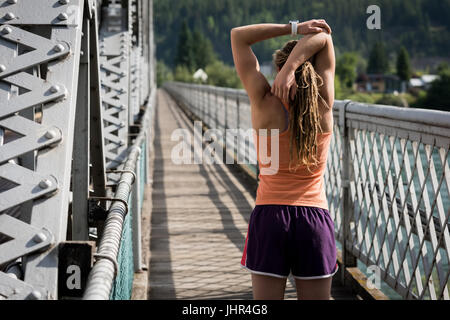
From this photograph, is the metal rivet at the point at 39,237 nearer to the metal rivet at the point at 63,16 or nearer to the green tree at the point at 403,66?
the metal rivet at the point at 63,16

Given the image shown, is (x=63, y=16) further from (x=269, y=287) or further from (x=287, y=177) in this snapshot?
(x=269, y=287)

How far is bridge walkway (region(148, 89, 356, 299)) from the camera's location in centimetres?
426

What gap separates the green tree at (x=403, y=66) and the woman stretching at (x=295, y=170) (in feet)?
301

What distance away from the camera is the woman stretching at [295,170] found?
2191 millimetres

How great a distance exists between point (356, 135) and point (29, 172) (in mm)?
2704

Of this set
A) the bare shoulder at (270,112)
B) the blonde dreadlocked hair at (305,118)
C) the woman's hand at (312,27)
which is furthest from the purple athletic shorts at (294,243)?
the woman's hand at (312,27)

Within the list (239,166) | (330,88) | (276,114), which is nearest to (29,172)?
(276,114)

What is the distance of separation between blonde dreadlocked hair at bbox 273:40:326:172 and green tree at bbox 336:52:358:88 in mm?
108258

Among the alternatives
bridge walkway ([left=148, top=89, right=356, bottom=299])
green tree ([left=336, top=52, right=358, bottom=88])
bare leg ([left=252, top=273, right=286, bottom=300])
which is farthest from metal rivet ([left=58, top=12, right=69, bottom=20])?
green tree ([left=336, top=52, right=358, bottom=88])

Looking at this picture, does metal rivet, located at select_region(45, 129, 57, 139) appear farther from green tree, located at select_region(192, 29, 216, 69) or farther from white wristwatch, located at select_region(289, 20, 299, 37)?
green tree, located at select_region(192, 29, 216, 69)

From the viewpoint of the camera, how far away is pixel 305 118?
2.17 meters

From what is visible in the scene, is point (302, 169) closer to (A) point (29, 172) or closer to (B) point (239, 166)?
(A) point (29, 172)

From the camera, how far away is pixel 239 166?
31.0ft

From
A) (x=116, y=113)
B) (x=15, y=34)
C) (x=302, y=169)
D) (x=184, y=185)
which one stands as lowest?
(x=184, y=185)
